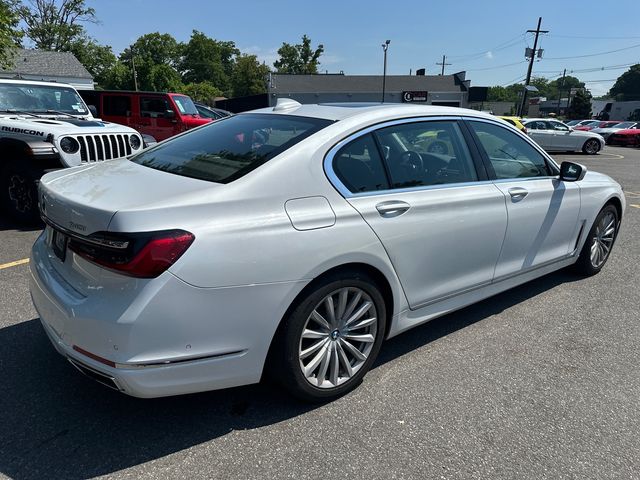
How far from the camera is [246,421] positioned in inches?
101

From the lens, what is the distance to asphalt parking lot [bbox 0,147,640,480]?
2266mm

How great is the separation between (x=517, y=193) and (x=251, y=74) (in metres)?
102

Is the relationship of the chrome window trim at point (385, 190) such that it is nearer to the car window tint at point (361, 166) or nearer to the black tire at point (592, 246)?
the car window tint at point (361, 166)

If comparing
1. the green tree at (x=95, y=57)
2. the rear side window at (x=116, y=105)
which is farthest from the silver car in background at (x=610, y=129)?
the green tree at (x=95, y=57)

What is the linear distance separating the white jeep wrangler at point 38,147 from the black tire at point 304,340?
16.2 feet

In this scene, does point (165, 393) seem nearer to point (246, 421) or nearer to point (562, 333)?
point (246, 421)

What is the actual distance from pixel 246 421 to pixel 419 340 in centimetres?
149

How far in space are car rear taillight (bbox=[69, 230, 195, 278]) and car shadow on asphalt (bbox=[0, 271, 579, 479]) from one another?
91 centimetres

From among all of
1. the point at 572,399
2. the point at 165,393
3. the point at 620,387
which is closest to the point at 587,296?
the point at 620,387

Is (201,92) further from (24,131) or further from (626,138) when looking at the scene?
(24,131)

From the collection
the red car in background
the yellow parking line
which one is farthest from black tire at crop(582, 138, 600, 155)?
the yellow parking line

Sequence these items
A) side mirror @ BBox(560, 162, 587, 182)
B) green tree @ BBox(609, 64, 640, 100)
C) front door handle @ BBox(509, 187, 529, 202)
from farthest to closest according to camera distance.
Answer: green tree @ BBox(609, 64, 640, 100) → side mirror @ BBox(560, 162, 587, 182) → front door handle @ BBox(509, 187, 529, 202)

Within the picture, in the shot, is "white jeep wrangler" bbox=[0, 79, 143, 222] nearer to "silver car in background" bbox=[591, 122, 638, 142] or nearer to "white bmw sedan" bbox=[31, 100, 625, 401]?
"white bmw sedan" bbox=[31, 100, 625, 401]

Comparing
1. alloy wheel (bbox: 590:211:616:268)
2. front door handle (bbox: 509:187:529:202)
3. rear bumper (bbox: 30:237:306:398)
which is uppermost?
front door handle (bbox: 509:187:529:202)
